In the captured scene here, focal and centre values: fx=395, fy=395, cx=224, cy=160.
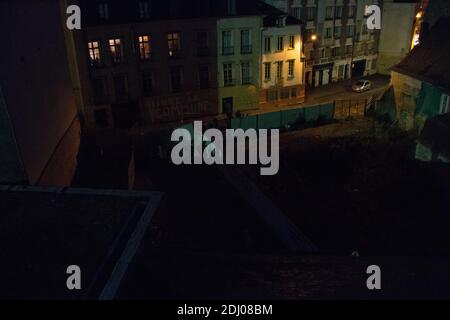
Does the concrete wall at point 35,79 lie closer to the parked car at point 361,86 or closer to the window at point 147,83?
the window at point 147,83

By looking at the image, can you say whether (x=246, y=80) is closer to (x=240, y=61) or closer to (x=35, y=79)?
(x=240, y=61)

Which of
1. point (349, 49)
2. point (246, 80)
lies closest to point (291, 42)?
point (246, 80)

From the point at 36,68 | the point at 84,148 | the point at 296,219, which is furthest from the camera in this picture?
the point at 84,148

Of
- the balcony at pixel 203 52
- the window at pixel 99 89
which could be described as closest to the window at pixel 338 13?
the balcony at pixel 203 52

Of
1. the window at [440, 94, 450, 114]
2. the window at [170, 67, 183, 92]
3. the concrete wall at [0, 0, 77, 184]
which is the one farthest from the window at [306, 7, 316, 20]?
the concrete wall at [0, 0, 77, 184]

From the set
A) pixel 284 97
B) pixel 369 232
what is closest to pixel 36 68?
pixel 369 232

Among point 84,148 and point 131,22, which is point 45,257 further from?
point 131,22

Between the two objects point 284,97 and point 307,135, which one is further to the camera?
point 284,97
